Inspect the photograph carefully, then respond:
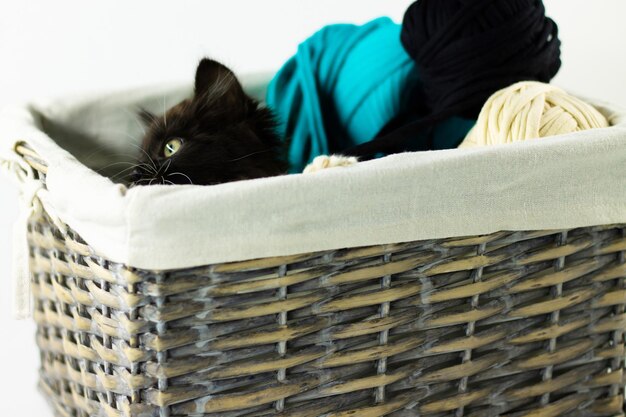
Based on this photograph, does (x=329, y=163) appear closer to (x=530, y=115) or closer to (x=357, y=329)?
(x=357, y=329)

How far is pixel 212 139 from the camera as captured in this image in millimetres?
1082

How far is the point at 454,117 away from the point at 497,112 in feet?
0.41

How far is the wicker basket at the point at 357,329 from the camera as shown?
0.84 meters

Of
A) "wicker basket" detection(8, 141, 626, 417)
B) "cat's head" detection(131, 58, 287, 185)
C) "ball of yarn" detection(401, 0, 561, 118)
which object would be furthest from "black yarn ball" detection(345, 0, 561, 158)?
"wicker basket" detection(8, 141, 626, 417)

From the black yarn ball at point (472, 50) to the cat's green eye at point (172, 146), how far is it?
0.20m

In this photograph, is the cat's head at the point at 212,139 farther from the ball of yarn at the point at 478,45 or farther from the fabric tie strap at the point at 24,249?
the ball of yarn at the point at 478,45

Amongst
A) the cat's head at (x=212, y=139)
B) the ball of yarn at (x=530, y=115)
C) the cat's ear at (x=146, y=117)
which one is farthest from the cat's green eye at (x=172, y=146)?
the ball of yarn at (x=530, y=115)

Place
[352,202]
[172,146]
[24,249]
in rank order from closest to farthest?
[352,202] < [24,249] < [172,146]

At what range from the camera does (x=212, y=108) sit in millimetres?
1128

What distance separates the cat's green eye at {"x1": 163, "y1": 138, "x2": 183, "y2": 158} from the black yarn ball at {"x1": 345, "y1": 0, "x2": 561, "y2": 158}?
8.0 inches

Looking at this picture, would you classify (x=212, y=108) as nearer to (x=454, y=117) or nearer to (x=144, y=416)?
(x=454, y=117)

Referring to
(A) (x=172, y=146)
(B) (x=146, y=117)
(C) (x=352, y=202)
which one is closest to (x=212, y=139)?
(A) (x=172, y=146)

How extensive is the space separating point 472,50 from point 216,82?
312 mm

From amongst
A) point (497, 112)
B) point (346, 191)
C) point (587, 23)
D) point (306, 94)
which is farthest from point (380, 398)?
point (587, 23)
